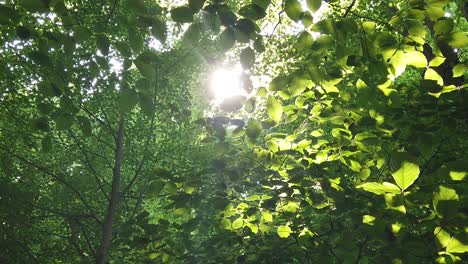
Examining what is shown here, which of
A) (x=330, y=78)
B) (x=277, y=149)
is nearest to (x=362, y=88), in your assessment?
(x=330, y=78)

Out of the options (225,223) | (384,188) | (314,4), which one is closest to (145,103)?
(314,4)

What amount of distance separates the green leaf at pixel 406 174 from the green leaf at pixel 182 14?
115cm

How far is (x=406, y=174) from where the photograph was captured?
1.38m

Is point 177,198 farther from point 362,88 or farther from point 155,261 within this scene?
point 362,88

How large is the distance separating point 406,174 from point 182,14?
1.21m

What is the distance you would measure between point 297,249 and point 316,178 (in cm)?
81

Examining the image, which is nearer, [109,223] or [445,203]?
[445,203]

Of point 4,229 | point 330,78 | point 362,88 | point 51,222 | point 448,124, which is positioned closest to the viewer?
point 330,78

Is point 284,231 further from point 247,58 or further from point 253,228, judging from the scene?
point 247,58

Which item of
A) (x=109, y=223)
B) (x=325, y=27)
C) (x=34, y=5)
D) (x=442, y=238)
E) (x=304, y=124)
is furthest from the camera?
(x=109, y=223)

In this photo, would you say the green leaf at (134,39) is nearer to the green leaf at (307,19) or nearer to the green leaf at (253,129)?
the green leaf at (253,129)

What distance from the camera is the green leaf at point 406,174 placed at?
4.49 feet

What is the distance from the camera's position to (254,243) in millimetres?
3260

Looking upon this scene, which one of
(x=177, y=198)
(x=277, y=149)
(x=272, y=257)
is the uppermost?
(x=277, y=149)
